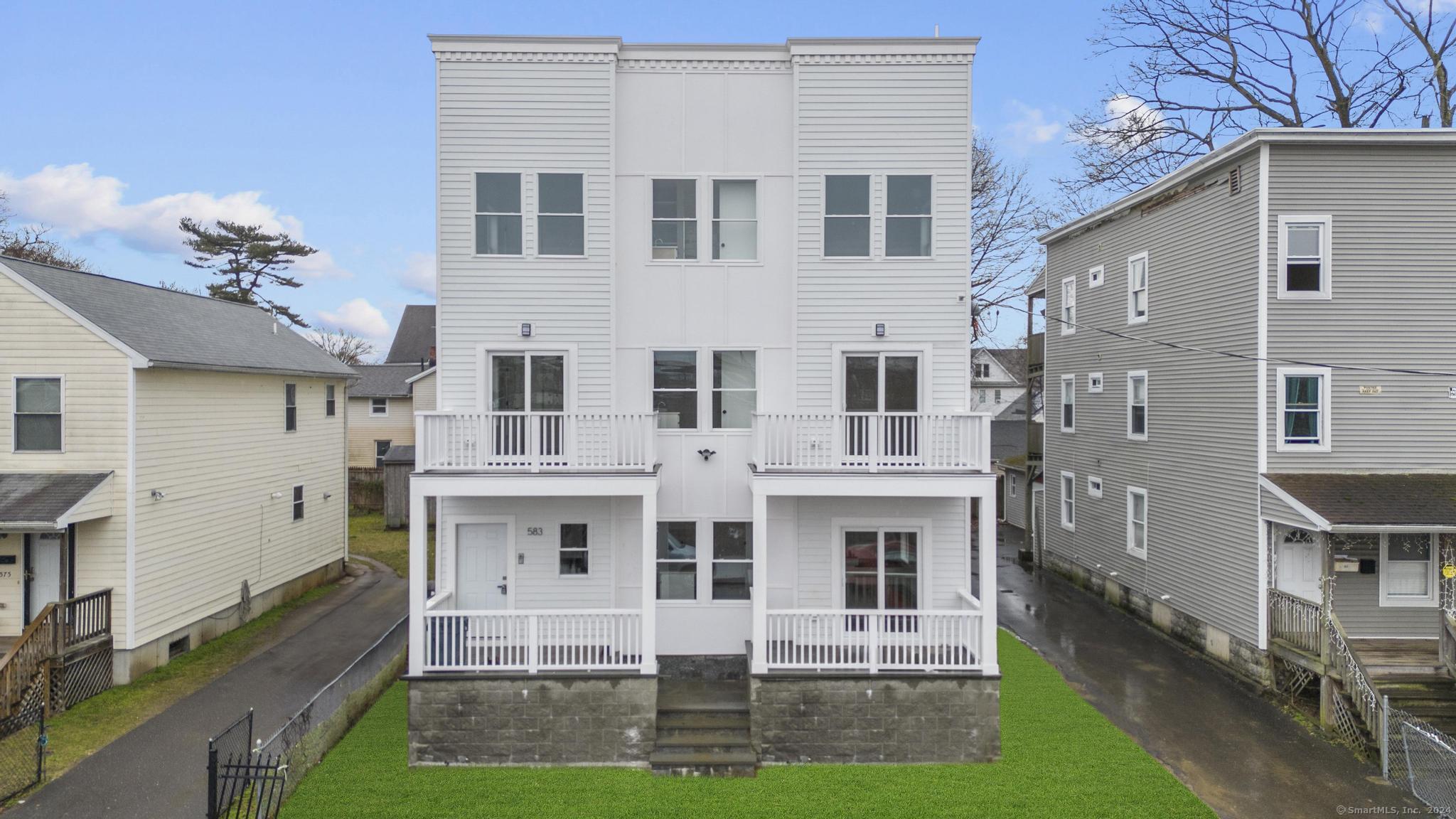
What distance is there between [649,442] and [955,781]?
5.88 metres

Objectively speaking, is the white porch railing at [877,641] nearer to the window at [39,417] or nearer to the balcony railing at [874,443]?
the balcony railing at [874,443]

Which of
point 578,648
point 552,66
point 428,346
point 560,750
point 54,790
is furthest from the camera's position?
point 428,346

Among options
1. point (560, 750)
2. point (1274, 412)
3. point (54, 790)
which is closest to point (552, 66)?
point (560, 750)

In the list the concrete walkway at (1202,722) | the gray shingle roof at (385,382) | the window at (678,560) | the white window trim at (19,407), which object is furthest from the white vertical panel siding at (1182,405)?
the gray shingle roof at (385,382)

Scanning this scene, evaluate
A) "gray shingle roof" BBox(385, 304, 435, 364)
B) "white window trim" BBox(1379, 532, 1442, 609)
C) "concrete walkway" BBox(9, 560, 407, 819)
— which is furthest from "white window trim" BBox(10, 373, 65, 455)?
"gray shingle roof" BBox(385, 304, 435, 364)

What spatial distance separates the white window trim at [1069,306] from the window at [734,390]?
12521 mm

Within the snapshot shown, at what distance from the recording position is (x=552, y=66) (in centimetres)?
1173

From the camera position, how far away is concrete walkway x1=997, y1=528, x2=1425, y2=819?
940cm

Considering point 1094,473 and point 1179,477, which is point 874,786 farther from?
point 1094,473

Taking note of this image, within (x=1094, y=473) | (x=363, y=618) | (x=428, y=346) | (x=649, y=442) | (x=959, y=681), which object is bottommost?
(x=363, y=618)

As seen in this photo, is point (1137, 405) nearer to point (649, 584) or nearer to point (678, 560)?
point (678, 560)

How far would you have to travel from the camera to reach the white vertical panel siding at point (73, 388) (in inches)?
502

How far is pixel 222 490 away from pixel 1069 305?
20928 millimetres

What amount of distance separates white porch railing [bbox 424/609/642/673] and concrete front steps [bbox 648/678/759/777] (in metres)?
0.83
